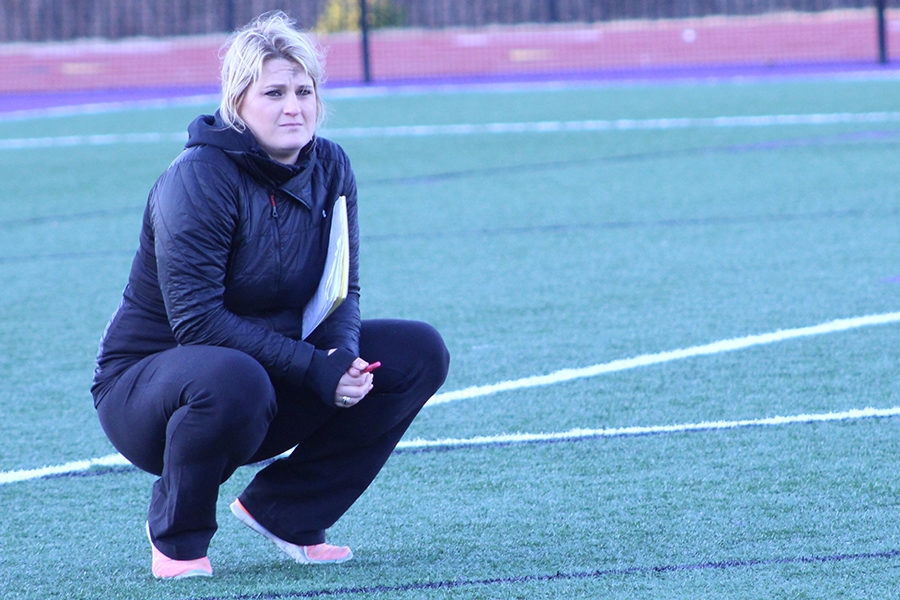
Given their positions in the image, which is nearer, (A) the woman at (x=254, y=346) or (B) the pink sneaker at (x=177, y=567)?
(A) the woman at (x=254, y=346)

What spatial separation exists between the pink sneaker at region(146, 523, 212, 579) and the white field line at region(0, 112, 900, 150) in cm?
1093

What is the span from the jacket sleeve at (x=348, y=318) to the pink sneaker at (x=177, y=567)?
58 cm

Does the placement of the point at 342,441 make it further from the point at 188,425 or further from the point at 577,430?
the point at 577,430

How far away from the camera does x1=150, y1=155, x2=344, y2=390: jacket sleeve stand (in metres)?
3.35

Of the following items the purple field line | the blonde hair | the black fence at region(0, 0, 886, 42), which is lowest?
the blonde hair

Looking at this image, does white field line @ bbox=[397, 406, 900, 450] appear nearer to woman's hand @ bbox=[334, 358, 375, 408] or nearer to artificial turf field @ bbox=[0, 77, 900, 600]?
artificial turf field @ bbox=[0, 77, 900, 600]

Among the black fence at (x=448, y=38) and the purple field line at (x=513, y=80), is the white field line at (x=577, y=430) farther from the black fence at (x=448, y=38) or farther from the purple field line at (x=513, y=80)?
the black fence at (x=448, y=38)

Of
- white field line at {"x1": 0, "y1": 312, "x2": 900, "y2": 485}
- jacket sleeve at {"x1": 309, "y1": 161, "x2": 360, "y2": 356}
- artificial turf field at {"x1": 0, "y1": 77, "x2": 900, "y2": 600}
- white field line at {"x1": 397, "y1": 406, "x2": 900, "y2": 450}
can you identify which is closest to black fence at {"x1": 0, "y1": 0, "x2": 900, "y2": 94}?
artificial turf field at {"x1": 0, "y1": 77, "x2": 900, "y2": 600}

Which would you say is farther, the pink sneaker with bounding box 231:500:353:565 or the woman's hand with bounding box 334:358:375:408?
the pink sneaker with bounding box 231:500:353:565

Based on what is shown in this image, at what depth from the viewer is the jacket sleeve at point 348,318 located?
11.8ft

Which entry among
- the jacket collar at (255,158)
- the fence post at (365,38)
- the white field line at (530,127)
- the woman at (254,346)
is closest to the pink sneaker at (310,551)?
the woman at (254,346)

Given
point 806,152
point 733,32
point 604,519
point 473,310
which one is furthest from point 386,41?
point 604,519

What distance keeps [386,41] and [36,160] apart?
1760 cm

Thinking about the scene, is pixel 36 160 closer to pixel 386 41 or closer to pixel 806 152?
pixel 806 152
